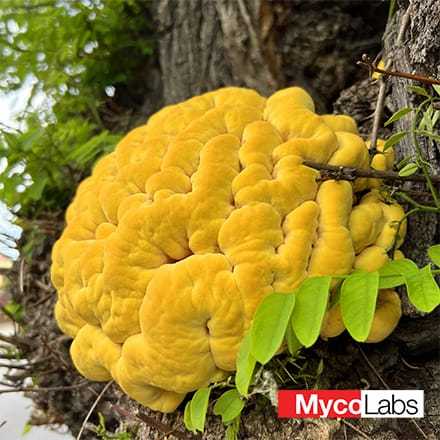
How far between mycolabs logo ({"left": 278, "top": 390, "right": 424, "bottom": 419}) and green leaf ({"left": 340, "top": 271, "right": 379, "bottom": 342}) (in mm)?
271

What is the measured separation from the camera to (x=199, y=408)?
0.96 metres

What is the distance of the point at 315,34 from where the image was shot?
69.6 inches

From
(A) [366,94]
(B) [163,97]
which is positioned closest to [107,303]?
(A) [366,94]

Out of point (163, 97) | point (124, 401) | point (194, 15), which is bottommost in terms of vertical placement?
point (124, 401)

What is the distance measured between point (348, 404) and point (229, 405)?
0.73ft

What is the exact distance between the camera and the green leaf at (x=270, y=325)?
794mm

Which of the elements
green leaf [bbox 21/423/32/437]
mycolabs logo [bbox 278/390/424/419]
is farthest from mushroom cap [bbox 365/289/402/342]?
green leaf [bbox 21/423/32/437]

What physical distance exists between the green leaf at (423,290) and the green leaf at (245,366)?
0.84 ft

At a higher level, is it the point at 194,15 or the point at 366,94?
the point at 194,15

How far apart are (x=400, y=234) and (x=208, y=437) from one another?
1.77 ft

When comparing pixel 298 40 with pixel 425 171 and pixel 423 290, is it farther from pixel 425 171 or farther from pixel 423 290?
pixel 423 290

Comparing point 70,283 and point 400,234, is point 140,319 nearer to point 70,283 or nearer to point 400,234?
point 70,283

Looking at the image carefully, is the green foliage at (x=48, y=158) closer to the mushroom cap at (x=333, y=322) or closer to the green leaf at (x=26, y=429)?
A: the green leaf at (x=26, y=429)

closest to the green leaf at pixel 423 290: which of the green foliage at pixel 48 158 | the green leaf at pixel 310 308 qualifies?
the green leaf at pixel 310 308
